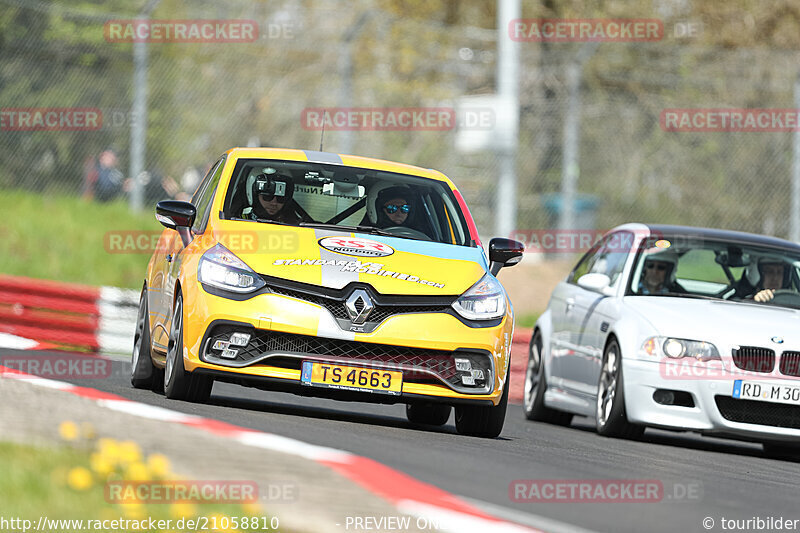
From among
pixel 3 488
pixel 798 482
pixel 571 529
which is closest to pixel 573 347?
pixel 798 482

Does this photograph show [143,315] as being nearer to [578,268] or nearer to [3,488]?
[578,268]

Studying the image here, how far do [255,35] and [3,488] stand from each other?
53.9 feet

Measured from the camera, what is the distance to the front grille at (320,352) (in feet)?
27.8

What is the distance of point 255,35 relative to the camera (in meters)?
20.9

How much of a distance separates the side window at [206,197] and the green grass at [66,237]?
9322 mm

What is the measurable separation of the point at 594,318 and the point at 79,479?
22.7 feet

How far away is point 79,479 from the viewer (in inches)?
Result: 195

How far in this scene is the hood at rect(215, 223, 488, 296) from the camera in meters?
8.54

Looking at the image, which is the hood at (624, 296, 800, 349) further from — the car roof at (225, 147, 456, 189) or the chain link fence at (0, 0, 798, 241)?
the chain link fence at (0, 0, 798, 241)
